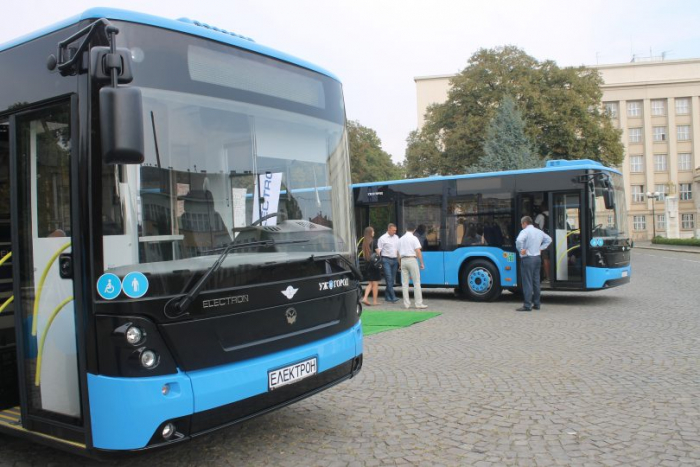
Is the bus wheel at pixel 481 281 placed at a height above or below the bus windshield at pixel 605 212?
below

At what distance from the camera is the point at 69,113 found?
3.66m

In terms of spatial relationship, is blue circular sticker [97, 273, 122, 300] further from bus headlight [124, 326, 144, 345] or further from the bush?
the bush

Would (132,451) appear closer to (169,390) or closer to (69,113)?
(169,390)

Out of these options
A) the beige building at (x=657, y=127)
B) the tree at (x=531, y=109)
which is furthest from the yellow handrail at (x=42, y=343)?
the beige building at (x=657, y=127)

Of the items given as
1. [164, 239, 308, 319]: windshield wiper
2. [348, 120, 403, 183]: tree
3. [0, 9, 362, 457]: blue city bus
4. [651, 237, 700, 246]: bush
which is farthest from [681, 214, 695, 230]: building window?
[164, 239, 308, 319]: windshield wiper

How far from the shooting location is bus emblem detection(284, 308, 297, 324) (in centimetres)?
428

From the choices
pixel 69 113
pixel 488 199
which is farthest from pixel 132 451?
pixel 488 199

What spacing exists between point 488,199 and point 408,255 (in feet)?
8.39

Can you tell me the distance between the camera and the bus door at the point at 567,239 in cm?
1309

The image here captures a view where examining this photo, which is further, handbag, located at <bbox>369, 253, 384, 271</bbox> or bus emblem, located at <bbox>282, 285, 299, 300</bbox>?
handbag, located at <bbox>369, 253, 384, 271</bbox>

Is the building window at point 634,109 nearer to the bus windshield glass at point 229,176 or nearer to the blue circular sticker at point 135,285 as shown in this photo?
the bus windshield glass at point 229,176

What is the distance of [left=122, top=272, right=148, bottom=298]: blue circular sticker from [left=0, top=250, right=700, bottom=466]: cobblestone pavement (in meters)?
1.29

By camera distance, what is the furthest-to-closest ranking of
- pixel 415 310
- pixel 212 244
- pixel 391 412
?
pixel 415 310 → pixel 391 412 → pixel 212 244

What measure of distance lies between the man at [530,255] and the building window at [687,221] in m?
74.4
